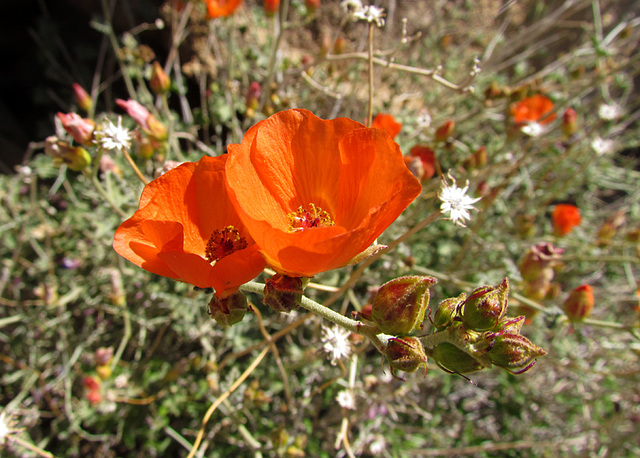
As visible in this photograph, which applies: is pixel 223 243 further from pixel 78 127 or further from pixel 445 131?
pixel 445 131

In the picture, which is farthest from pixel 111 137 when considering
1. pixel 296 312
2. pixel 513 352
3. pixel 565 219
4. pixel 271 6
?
pixel 565 219

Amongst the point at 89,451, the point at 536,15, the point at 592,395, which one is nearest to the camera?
the point at 89,451

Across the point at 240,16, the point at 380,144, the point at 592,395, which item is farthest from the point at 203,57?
the point at 592,395

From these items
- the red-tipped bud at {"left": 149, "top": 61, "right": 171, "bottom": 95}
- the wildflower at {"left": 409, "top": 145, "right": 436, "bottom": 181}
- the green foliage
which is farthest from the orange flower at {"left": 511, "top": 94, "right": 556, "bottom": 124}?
the red-tipped bud at {"left": 149, "top": 61, "right": 171, "bottom": 95}

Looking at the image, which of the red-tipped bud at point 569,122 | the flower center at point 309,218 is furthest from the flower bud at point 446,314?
the red-tipped bud at point 569,122

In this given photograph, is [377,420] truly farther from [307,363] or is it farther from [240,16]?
[240,16]

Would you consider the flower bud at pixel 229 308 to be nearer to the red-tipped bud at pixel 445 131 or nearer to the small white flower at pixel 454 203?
the small white flower at pixel 454 203
